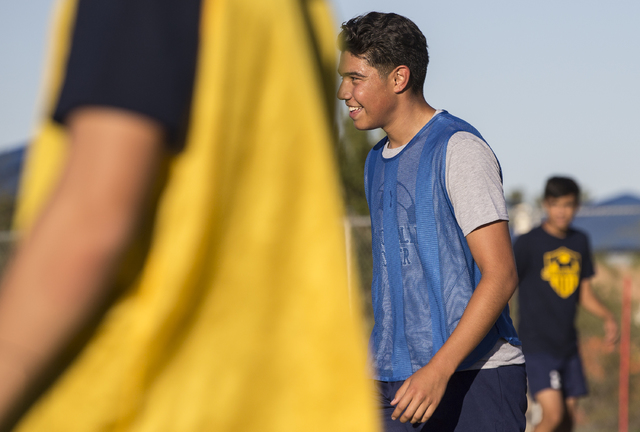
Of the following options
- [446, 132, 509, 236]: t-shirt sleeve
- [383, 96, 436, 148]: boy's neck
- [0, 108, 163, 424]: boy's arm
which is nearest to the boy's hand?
[446, 132, 509, 236]: t-shirt sleeve

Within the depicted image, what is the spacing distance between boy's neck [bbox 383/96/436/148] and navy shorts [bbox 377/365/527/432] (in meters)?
0.98

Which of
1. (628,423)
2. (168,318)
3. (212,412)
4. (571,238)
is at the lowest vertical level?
(628,423)

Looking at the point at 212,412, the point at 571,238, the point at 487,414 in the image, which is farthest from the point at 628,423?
the point at 212,412

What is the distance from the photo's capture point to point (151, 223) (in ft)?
2.62

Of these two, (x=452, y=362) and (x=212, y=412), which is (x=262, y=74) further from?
(x=452, y=362)

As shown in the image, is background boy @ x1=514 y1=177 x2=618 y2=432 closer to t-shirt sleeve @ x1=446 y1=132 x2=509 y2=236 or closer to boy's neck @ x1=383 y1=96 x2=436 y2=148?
boy's neck @ x1=383 y1=96 x2=436 y2=148

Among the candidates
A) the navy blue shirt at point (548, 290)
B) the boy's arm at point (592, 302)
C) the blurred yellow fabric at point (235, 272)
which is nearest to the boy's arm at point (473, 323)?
the blurred yellow fabric at point (235, 272)

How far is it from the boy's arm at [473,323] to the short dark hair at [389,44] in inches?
34.6

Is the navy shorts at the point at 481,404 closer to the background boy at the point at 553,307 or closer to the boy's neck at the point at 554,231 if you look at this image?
the background boy at the point at 553,307

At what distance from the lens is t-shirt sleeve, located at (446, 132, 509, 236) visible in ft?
8.40

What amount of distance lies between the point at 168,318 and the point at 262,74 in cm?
30

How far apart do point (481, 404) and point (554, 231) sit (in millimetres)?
4206

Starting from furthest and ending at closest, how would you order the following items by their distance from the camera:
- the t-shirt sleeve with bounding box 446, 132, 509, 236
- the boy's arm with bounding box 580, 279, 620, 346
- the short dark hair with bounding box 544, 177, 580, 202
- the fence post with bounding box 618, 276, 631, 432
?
the fence post with bounding box 618, 276, 631, 432 → the boy's arm with bounding box 580, 279, 620, 346 → the short dark hair with bounding box 544, 177, 580, 202 → the t-shirt sleeve with bounding box 446, 132, 509, 236

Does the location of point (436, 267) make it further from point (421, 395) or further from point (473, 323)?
point (421, 395)
